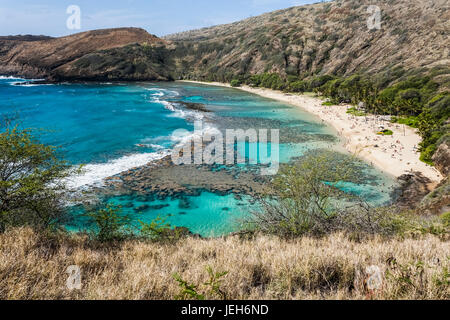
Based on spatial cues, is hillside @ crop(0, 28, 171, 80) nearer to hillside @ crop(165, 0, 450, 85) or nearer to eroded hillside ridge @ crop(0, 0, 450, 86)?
eroded hillside ridge @ crop(0, 0, 450, 86)

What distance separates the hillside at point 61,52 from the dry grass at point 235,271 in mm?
150263

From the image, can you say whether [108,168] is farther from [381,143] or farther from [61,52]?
[61,52]

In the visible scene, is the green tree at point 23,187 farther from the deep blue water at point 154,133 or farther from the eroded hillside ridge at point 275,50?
the eroded hillside ridge at point 275,50

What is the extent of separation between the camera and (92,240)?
30.2ft

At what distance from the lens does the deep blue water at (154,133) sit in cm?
2156

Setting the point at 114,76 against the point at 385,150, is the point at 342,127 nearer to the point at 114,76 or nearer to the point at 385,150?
the point at 385,150

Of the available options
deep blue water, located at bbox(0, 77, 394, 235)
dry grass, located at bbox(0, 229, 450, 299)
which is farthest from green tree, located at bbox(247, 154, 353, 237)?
deep blue water, located at bbox(0, 77, 394, 235)

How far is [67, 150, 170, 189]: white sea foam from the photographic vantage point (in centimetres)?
2465

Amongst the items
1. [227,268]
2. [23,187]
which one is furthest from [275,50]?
[227,268]

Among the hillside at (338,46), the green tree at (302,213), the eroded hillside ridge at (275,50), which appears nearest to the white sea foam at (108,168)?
the green tree at (302,213)

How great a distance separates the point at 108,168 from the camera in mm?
28266

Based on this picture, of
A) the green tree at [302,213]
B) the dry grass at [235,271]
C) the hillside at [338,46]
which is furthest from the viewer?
the hillside at [338,46]
